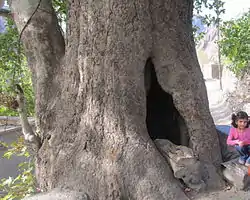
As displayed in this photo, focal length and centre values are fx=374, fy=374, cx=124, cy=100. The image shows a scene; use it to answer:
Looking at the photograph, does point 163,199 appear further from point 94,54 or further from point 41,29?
point 41,29

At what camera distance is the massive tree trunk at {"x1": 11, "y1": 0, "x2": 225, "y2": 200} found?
2.80m

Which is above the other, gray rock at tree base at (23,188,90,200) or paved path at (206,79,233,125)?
gray rock at tree base at (23,188,90,200)

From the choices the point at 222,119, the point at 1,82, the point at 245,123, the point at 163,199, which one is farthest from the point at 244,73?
the point at 163,199

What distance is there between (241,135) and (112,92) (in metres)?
1.10

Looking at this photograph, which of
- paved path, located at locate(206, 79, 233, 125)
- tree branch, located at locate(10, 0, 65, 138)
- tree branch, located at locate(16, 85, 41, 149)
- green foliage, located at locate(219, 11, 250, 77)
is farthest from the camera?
paved path, located at locate(206, 79, 233, 125)

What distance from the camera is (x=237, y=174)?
284cm

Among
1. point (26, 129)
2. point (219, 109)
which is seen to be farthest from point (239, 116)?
point (219, 109)

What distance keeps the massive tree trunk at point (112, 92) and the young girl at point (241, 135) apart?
163 mm

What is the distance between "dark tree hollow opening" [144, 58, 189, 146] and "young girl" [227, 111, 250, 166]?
1.66ft

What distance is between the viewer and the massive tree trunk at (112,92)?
280cm

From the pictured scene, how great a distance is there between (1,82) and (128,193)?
4.15 m

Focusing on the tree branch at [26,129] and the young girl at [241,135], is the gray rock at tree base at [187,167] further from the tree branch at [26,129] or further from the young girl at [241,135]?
the tree branch at [26,129]

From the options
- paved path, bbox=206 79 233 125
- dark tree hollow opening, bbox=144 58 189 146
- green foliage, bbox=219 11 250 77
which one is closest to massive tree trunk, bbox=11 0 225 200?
dark tree hollow opening, bbox=144 58 189 146

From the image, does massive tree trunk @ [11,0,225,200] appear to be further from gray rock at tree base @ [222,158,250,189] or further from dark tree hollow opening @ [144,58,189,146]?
dark tree hollow opening @ [144,58,189,146]
